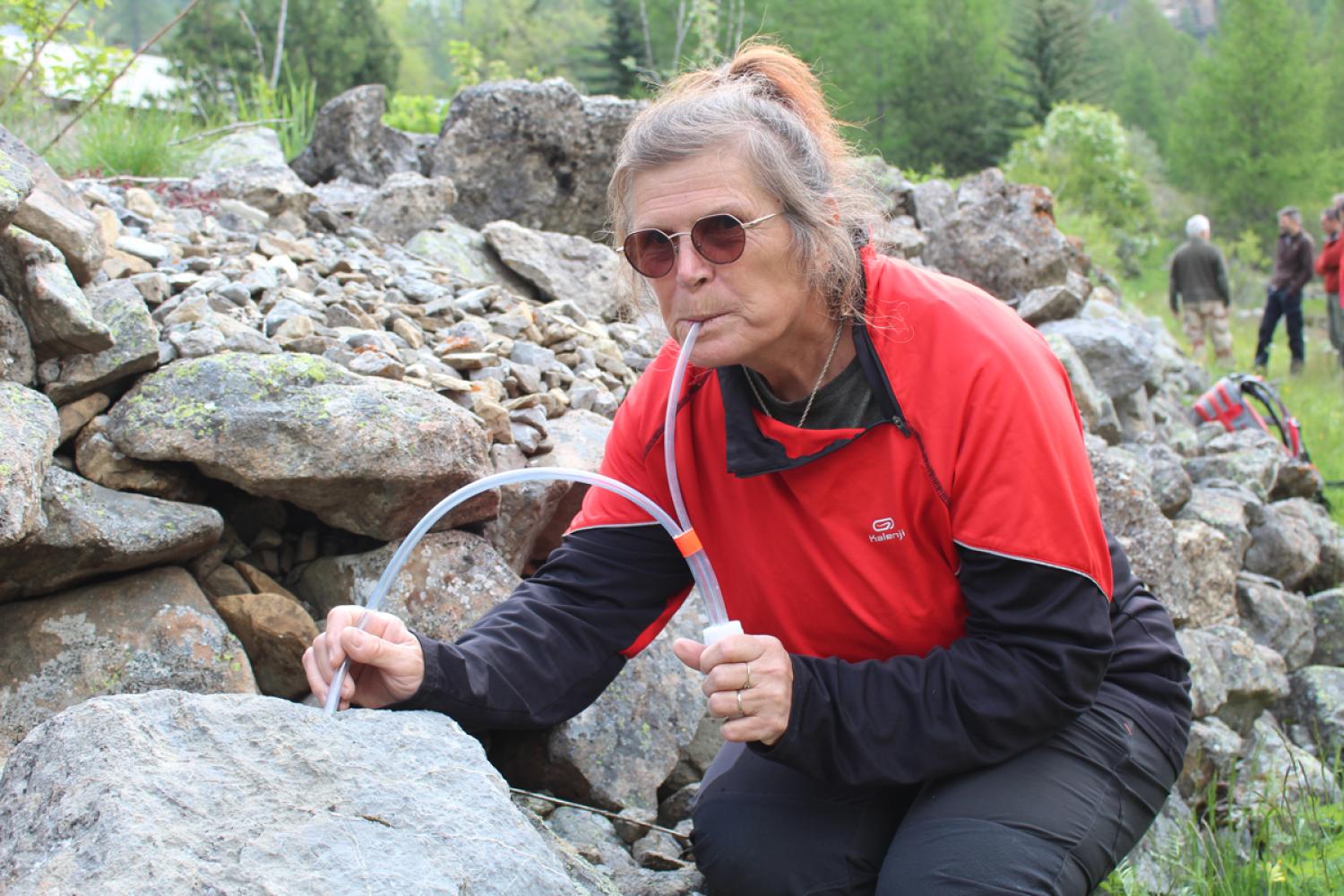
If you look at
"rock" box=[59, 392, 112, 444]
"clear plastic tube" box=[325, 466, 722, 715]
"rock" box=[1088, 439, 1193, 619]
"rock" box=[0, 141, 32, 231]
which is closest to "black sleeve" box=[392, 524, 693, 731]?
"clear plastic tube" box=[325, 466, 722, 715]

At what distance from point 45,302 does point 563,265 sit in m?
3.06

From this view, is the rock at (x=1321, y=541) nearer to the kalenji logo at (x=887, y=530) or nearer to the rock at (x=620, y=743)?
the rock at (x=620, y=743)

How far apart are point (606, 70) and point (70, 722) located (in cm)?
2792

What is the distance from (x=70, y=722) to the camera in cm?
164

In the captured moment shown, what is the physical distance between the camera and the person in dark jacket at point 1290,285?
1229cm

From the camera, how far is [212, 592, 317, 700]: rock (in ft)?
9.16

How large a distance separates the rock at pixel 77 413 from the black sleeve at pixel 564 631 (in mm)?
1240

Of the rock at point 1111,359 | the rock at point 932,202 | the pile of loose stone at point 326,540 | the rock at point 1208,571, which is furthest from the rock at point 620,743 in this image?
the rock at point 932,202

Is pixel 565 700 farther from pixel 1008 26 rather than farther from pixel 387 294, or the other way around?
pixel 1008 26

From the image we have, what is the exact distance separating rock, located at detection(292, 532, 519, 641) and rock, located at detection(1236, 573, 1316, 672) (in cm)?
356

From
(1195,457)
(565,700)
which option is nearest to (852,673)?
(565,700)

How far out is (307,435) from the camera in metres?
2.78

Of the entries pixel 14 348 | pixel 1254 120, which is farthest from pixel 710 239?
pixel 1254 120

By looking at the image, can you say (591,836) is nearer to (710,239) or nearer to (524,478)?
(524,478)
